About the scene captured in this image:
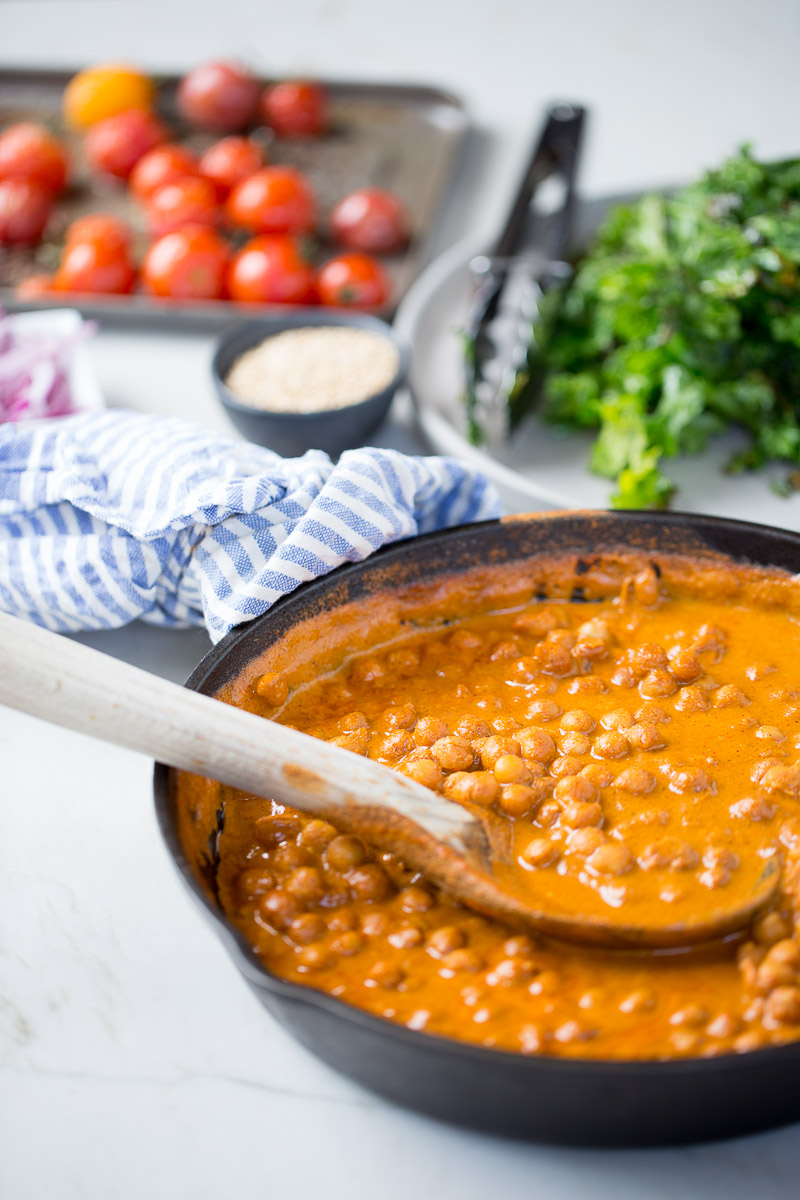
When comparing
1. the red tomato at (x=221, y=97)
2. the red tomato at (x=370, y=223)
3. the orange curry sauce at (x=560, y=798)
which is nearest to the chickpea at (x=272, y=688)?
the orange curry sauce at (x=560, y=798)

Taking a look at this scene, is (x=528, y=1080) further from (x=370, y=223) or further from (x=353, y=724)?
(x=370, y=223)

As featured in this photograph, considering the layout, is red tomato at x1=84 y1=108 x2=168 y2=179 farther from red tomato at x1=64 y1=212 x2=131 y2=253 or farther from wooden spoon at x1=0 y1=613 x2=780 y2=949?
wooden spoon at x1=0 y1=613 x2=780 y2=949

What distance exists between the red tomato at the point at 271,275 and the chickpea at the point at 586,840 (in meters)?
2.12

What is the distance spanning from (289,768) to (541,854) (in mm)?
359

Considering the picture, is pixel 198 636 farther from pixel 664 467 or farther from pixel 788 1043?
pixel 788 1043

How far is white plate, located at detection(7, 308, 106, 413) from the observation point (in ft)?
8.48

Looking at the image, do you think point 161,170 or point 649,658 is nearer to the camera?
point 649,658

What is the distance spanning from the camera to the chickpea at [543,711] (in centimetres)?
172

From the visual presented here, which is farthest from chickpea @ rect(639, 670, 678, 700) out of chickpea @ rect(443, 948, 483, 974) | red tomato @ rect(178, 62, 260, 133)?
red tomato @ rect(178, 62, 260, 133)

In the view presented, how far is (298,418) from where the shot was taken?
246cm

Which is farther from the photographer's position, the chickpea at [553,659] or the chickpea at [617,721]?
the chickpea at [553,659]

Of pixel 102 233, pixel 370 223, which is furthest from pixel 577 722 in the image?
pixel 102 233

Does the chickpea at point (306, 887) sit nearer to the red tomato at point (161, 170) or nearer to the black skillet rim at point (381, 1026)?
the black skillet rim at point (381, 1026)

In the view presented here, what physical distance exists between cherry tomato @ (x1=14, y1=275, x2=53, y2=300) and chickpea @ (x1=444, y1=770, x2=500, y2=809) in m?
2.25
